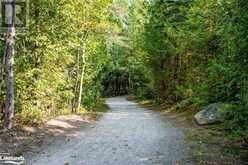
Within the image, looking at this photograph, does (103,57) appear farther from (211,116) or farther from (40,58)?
(211,116)

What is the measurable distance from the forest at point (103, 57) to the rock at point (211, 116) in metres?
0.38

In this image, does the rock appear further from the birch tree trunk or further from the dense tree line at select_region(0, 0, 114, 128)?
the birch tree trunk

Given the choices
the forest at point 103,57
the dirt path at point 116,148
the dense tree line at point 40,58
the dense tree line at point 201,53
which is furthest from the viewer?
the dense tree line at point 40,58

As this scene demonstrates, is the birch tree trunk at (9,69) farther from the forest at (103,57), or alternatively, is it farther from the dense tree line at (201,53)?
the dense tree line at (201,53)

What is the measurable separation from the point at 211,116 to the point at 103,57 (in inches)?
527

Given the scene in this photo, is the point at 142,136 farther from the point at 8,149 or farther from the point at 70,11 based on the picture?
the point at 70,11

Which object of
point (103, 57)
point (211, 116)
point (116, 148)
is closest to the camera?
point (116, 148)

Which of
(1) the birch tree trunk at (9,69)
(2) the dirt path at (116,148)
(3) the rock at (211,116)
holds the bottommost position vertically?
(2) the dirt path at (116,148)

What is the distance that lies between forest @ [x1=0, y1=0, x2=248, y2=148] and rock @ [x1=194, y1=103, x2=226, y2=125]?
378 millimetres

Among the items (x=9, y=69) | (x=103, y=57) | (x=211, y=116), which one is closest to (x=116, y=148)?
(x=9, y=69)

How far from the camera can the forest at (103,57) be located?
8.57 m

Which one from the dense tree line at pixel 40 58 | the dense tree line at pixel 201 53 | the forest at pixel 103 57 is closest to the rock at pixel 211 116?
the forest at pixel 103 57

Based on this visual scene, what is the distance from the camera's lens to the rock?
13.0m

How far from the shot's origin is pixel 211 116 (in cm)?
1327
